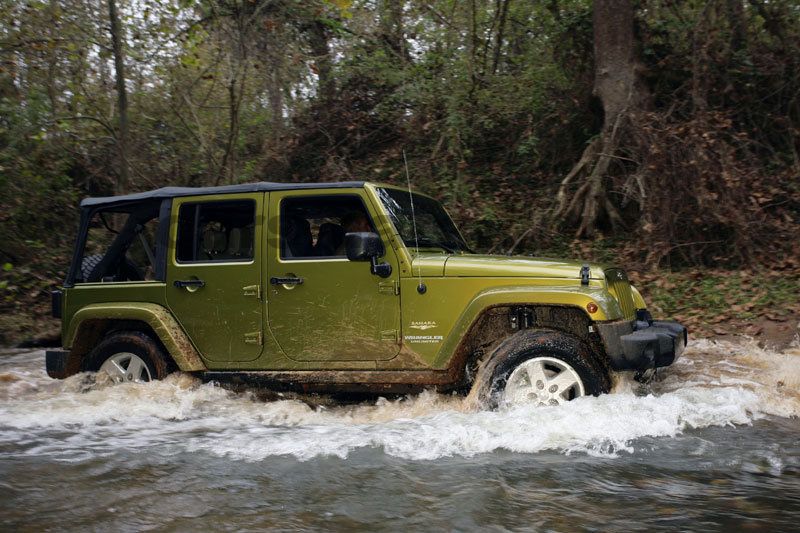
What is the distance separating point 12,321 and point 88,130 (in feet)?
14.0

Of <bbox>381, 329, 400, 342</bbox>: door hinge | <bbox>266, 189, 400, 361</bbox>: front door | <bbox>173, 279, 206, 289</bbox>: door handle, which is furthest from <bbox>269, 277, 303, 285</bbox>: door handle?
<bbox>381, 329, 400, 342</bbox>: door hinge

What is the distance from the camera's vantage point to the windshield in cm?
554

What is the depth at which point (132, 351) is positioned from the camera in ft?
19.8

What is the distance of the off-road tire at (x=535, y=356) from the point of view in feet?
16.0

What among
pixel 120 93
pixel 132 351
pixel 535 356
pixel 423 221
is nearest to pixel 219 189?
pixel 132 351

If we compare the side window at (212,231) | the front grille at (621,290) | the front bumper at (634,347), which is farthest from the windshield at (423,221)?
the front bumper at (634,347)

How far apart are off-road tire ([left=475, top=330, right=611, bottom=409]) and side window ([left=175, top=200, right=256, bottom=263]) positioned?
221 cm

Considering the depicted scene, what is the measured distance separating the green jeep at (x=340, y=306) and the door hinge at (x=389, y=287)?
2 cm

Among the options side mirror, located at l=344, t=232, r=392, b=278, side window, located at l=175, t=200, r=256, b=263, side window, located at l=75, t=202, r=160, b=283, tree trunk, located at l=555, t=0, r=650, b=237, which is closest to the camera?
side mirror, located at l=344, t=232, r=392, b=278

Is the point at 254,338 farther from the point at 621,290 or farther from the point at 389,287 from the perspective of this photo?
the point at 621,290

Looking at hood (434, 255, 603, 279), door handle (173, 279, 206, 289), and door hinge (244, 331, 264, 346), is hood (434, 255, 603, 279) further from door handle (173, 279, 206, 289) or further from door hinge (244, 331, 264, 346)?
door handle (173, 279, 206, 289)

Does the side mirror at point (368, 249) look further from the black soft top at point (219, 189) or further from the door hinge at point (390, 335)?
the black soft top at point (219, 189)

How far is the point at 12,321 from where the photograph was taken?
1087 cm

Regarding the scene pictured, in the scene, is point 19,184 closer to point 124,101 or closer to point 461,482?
point 124,101
